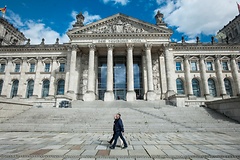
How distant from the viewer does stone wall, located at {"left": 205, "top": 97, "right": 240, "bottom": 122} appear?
12.8m

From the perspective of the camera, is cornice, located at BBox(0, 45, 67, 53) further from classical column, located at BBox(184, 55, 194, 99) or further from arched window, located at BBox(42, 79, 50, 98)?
classical column, located at BBox(184, 55, 194, 99)

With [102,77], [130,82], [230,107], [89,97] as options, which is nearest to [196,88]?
[130,82]

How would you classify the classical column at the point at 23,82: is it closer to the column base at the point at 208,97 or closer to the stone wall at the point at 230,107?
the stone wall at the point at 230,107

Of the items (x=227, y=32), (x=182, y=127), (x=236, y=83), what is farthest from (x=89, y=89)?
(x=227, y=32)

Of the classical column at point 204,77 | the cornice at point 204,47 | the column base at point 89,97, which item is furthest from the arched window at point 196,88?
the column base at point 89,97

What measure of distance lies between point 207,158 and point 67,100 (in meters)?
20.8

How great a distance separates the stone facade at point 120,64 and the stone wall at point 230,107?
11542 millimetres

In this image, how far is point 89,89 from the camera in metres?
24.5

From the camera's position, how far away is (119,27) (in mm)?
27266

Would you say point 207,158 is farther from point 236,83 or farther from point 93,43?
point 236,83

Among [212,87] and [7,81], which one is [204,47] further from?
[7,81]

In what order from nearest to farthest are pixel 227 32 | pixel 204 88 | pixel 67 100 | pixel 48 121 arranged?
1. pixel 48 121
2. pixel 67 100
3. pixel 204 88
4. pixel 227 32

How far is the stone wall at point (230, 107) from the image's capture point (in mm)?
12781

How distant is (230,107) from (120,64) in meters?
21.5
